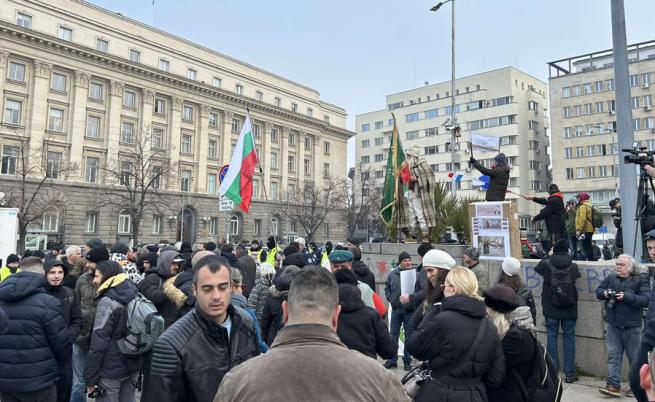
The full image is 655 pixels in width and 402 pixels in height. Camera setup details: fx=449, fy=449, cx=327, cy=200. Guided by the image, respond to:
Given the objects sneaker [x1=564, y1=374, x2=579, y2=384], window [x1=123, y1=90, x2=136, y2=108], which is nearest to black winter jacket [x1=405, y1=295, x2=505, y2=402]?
sneaker [x1=564, y1=374, x2=579, y2=384]

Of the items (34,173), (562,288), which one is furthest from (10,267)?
(34,173)

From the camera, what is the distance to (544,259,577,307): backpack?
620cm

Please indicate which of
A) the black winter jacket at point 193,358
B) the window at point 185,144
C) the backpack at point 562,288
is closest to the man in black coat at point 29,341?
the black winter jacket at point 193,358

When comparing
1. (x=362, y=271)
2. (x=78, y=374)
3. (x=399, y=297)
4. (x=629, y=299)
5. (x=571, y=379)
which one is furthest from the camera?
(x=399, y=297)

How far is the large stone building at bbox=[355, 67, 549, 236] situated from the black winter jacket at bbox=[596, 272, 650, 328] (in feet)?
174

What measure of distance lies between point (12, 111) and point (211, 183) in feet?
68.9

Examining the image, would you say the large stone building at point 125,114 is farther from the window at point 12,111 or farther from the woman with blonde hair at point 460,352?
the woman with blonde hair at point 460,352

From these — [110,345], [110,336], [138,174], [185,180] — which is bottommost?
[110,345]

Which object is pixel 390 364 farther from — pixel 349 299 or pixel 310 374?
pixel 310 374

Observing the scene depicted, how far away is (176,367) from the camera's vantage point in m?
2.46

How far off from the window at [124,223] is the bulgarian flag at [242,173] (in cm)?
3730

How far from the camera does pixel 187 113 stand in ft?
173

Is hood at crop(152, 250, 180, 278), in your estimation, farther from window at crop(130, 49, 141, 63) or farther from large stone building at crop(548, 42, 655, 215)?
large stone building at crop(548, 42, 655, 215)

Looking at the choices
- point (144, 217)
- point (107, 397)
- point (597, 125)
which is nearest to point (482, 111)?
point (597, 125)
